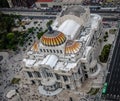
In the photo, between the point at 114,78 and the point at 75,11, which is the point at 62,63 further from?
the point at 75,11

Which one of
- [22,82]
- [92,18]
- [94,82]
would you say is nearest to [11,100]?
[22,82]

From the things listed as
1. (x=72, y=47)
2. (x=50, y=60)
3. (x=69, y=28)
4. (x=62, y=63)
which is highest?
(x=69, y=28)

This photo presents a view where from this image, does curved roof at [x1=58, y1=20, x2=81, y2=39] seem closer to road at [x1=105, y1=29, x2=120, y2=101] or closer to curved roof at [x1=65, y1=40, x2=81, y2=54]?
curved roof at [x1=65, y1=40, x2=81, y2=54]

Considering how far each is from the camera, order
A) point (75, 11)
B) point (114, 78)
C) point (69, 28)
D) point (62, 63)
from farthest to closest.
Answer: point (75, 11) → point (69, 28) → point (62, 63) → point (114, 78)

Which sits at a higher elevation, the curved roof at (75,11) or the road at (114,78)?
the curved roof at (75,11)

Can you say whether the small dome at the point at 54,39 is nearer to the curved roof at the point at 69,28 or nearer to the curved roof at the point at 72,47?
the curved roof at the point at 72,47

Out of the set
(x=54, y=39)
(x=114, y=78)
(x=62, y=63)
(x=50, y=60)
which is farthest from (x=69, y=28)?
(x=114, y=78)

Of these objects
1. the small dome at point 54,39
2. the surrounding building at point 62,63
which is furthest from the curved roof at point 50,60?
the small dome at point 54,39
